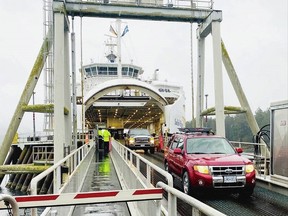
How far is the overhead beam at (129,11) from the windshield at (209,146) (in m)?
8.78

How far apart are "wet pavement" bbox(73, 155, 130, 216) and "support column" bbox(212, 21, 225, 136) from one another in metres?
5.97

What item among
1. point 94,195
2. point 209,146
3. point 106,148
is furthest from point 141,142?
point 94,195

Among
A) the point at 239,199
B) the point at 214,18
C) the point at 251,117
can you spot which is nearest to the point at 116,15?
the point at 214,18

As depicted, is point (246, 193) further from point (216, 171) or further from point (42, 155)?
point (42, 155)

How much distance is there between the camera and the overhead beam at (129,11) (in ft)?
54.6

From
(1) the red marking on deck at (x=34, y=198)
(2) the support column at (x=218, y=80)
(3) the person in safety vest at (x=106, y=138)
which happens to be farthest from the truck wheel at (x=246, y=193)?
(3) the person in safety vest at (x=106, y=138)

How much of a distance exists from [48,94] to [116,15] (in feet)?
19.6

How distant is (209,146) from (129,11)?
→ 932 cm

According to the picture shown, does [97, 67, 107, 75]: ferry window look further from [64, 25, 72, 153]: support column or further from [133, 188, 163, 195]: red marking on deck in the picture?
[133, 188, 163, 195]: red marking on deck

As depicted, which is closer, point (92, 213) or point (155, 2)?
point (92, 213)

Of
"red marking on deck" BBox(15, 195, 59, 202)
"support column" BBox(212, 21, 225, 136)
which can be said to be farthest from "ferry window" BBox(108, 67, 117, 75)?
"red marking on deck" BBox(15, 195, 59, 202)

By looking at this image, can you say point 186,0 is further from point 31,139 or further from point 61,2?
point 31,139

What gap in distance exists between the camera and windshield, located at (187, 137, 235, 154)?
32.9ft

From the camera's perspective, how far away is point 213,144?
10.4 m
